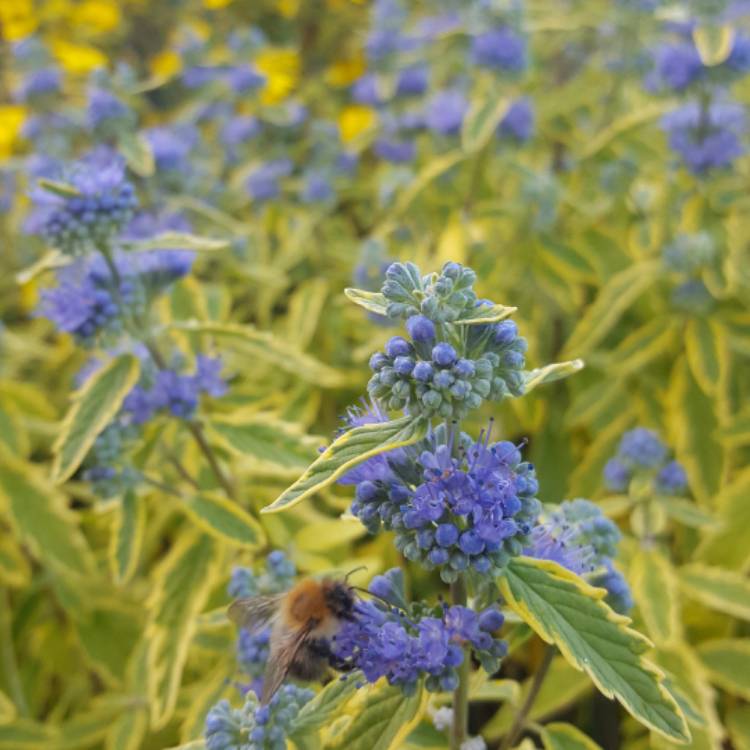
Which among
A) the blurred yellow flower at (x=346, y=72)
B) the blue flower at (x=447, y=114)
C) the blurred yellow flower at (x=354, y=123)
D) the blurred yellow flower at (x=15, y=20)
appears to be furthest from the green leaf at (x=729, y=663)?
the blurred yellow flower at (x=15, y=20)

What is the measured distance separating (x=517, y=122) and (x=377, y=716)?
256cm

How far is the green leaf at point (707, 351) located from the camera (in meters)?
2.68

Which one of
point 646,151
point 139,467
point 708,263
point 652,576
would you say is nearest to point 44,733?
point 139,467

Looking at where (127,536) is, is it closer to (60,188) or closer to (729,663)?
(60,188)

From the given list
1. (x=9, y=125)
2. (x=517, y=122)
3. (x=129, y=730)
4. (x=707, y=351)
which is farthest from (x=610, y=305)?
(x=9, y=125)

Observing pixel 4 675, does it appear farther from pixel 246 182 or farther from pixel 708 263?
pixel 708 263

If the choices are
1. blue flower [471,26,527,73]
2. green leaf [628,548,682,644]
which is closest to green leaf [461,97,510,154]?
blue flower [471,26,527,73]

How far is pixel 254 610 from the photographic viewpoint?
1.39 meters

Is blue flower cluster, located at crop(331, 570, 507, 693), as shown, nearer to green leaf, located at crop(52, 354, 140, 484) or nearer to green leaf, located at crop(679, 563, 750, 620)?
green leaf, located at crop(52, 354, 140, 484)

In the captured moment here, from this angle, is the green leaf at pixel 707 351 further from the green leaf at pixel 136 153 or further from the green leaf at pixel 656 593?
the green leaf at pixel 136 153

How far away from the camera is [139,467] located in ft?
6.79

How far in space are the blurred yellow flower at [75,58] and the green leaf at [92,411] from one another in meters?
2.90

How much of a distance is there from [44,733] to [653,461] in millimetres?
1837

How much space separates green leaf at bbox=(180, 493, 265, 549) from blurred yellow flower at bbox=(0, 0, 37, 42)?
11.8 feet
